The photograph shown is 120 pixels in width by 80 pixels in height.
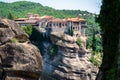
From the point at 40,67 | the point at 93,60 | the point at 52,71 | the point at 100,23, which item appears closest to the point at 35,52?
the point at 40,67

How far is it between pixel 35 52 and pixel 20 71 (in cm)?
257

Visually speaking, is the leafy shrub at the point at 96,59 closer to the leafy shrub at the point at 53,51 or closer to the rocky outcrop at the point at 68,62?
the rocky outcrop at the point at 68,62

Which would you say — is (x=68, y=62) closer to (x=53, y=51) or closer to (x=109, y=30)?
(x=53, y=51)

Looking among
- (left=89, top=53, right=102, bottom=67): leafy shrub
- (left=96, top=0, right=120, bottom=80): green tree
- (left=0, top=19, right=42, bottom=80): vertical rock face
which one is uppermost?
(left=96, top=0, right=120, bottom=80): green tree

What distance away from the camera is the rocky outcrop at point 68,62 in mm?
87500

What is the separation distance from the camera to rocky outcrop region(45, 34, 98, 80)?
287 ft

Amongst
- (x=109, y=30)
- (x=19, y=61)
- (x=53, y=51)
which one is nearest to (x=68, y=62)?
(x=53, y=51)

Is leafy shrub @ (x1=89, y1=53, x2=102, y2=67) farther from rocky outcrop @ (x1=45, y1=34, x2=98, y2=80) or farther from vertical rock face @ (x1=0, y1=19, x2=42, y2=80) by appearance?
vertical rock face @ (x1=0, y1=19, x2=42, y2=80)

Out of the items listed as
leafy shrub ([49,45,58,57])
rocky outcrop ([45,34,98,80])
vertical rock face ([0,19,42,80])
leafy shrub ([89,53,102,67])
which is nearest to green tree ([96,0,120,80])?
vertical rock face ([0,19,42,80])

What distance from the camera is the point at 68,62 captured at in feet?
289

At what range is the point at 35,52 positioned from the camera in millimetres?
33250

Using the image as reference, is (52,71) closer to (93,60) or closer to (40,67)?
(93,60)

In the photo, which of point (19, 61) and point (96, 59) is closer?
point (19, 61)

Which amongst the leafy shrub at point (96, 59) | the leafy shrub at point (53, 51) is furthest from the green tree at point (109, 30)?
the leafy shrub at point (96, 59)
